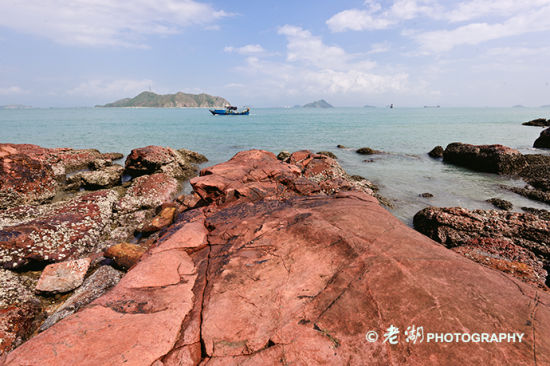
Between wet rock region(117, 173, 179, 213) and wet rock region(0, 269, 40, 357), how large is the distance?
15.5 feet

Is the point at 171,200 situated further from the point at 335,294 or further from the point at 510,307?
the point at 510,307

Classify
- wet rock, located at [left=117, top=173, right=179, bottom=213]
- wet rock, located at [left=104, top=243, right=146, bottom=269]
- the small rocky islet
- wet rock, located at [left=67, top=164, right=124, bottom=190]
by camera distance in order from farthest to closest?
wet rock, located at [left=67, top=164, right=124, bottom=190] < wet rock, located at [left=117, top=173, right=179, bottom=213] < wet rock, located at [left=104, top=243, right=146, bottom=269] < the small rocky islet

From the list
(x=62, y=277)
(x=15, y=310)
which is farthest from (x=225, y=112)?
(x=15, y=310)

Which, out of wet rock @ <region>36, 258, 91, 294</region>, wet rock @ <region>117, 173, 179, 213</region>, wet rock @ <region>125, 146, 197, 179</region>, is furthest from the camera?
wet rock @ <region>125, 146, 197, 179</region>

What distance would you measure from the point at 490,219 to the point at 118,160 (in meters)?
28.9

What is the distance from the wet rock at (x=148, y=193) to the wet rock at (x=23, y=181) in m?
4.01

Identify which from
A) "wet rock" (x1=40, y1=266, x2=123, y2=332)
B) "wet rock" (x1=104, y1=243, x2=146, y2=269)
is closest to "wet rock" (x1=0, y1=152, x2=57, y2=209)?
"wet rock" (x1=104, y1=243, x2=146, y2=269)

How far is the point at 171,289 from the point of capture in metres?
3.92

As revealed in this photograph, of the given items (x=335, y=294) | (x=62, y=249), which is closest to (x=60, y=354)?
(x=335, y=294)

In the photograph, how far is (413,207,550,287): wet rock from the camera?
6000 mm

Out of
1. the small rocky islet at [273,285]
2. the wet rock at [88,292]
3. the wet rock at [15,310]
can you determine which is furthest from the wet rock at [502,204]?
the wet rock at [15,310]

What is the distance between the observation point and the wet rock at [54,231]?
6.75 metres

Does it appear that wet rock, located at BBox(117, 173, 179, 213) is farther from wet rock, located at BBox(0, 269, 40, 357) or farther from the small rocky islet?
wet rock, located at BBox(0, 269, 40, 357)

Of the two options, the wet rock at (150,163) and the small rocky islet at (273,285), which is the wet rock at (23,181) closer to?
the small rocky islet at (273,285)
